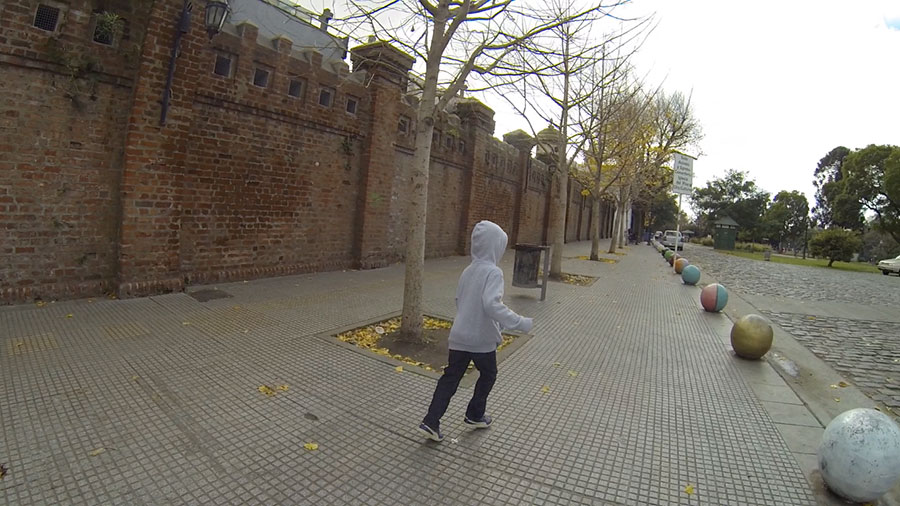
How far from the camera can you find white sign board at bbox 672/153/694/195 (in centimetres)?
1480

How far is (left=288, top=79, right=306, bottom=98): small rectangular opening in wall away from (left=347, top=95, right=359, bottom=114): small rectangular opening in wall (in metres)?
1.34

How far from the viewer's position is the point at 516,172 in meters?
21.1

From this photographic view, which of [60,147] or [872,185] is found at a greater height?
[872,185]

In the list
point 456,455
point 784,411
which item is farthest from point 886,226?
point 456,455

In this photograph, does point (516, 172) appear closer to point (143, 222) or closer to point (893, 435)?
point (143, 222)

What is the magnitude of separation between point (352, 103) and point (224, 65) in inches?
124

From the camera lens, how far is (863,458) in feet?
9.30

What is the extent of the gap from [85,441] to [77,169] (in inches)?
199

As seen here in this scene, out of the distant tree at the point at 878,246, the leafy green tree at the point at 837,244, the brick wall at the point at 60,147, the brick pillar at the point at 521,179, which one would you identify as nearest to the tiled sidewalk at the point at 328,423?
the brick wall at the point at 60,147

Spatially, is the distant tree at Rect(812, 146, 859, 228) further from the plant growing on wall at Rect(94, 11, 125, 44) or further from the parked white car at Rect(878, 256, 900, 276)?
the plant growing on wall at Rect(94, 11, 125, 44)

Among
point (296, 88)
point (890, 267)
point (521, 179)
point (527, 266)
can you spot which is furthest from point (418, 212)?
point (890, 267)

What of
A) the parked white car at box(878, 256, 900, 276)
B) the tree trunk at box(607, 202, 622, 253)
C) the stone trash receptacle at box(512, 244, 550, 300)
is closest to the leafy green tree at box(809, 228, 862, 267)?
the parked white car at box(878, 256, 900, 276)

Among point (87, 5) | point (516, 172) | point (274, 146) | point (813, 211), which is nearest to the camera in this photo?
point (87, 5)

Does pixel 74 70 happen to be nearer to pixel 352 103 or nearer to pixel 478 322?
pixel 352 103
